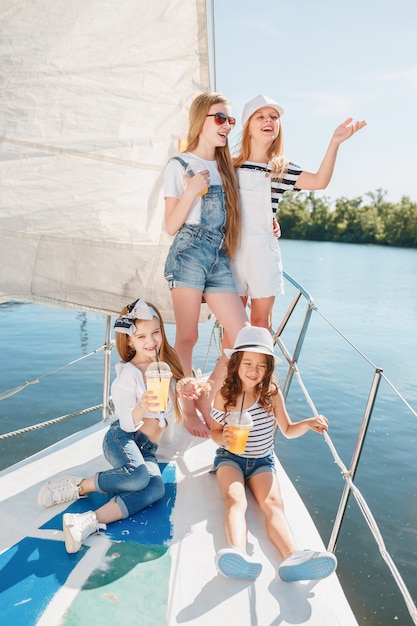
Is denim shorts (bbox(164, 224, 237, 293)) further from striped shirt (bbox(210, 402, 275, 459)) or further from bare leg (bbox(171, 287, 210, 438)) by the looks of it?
striped shirt (bbox(210, 402, 275, 459))

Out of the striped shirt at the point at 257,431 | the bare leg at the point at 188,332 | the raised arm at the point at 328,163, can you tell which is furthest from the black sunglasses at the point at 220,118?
the striped shirt at the point at 257,431

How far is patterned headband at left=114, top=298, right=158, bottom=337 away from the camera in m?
2.79

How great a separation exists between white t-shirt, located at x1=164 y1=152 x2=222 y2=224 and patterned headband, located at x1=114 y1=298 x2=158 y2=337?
1.69 feet

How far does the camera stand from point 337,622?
6.12ft

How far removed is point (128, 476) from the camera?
251 cm

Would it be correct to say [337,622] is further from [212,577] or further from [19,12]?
[19,12]

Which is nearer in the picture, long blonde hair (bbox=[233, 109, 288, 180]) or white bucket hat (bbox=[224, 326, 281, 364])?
white bucket hat (bbox=[224, 326, 281, 364])

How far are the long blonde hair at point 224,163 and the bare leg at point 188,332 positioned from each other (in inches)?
12.8

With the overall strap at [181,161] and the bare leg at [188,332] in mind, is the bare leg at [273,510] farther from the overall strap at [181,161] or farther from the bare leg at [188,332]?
the overall strap at [181,161]

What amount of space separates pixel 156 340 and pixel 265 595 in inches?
48.9

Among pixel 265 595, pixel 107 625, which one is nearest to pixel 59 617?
pixel 107 625

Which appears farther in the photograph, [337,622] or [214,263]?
[214,263]

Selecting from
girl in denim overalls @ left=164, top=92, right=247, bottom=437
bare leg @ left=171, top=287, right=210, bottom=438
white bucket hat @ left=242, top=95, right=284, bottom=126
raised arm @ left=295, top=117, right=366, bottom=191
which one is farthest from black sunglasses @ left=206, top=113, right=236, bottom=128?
bare leg @ left=171, top=287, right=210, bottom=438

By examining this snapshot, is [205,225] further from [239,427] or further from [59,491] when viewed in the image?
[59,491]
